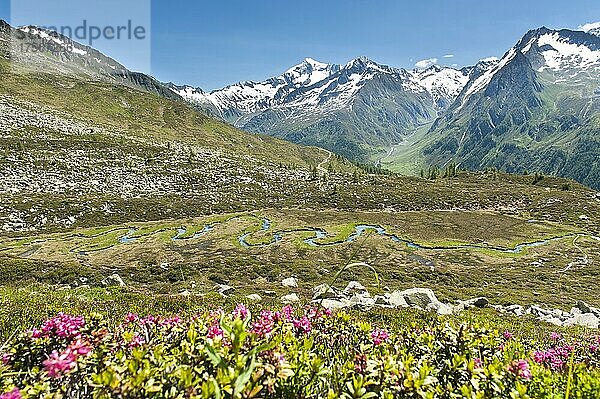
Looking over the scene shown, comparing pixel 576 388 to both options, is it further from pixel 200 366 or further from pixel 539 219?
pixel 539 219

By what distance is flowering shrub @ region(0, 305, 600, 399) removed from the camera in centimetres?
282

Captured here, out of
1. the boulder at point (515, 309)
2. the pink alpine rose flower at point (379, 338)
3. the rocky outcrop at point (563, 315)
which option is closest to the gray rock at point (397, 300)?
the rocky outcrop at point (563, 315)

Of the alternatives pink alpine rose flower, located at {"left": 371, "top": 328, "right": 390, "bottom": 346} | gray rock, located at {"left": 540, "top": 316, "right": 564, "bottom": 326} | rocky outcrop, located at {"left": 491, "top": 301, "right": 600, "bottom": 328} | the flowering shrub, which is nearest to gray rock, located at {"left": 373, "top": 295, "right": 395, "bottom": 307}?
rocky outcrop, located at {"left": 491, "top": 301, "right": 600, "bottom": 328}

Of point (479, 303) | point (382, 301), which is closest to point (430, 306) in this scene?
point (382, 301)

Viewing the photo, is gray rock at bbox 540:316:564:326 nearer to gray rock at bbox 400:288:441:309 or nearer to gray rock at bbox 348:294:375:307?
gray rock at bbox 400:288:441:309

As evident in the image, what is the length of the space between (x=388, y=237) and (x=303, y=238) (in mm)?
14977

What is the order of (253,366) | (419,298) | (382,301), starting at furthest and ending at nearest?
(419,298) → (382,301) → (253,366)

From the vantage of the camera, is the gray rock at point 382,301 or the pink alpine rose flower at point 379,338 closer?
the pink alpine rose flower at point 379,338

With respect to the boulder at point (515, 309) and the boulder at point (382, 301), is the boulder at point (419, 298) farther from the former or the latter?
the boulder at point (515, 309)

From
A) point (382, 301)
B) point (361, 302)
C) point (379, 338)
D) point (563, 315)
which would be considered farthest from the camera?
point (563, 315)

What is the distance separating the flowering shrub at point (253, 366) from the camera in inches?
111

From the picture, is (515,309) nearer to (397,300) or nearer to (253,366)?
(397,300)

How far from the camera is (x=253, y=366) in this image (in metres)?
2.31

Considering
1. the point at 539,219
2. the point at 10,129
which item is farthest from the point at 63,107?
the point at 539,219
